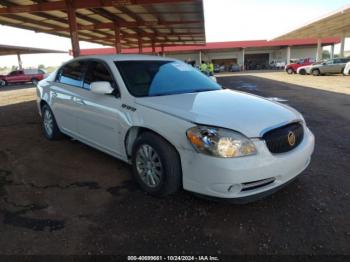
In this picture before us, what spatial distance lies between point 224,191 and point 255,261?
65 centimetres

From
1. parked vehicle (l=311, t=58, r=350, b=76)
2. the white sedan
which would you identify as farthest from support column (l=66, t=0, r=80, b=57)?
parked vehicle (l=311, t=58, r=350, b=76)

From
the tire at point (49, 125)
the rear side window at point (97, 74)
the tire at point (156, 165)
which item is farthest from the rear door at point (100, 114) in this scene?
the tire at point (49, 125)

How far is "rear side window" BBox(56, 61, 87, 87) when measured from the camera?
456cm

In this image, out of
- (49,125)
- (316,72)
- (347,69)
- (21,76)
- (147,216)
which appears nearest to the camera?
(147,216)

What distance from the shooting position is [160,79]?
3984 mm

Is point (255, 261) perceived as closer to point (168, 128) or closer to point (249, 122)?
point (249, 122)

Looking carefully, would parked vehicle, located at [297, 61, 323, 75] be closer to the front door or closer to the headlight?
the front door

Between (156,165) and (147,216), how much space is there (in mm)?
552

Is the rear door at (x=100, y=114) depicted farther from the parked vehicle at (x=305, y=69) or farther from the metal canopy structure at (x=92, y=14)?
the parked vehicle at (x=305, y=69)

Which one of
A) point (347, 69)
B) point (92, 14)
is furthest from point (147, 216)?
point (347, 69)

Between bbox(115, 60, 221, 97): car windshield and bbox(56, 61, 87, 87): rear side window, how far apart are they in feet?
2.81

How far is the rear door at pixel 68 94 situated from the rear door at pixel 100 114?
17 cm

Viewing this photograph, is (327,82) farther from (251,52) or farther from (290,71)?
(251,52)

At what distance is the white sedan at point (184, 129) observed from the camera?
272 centimetres
